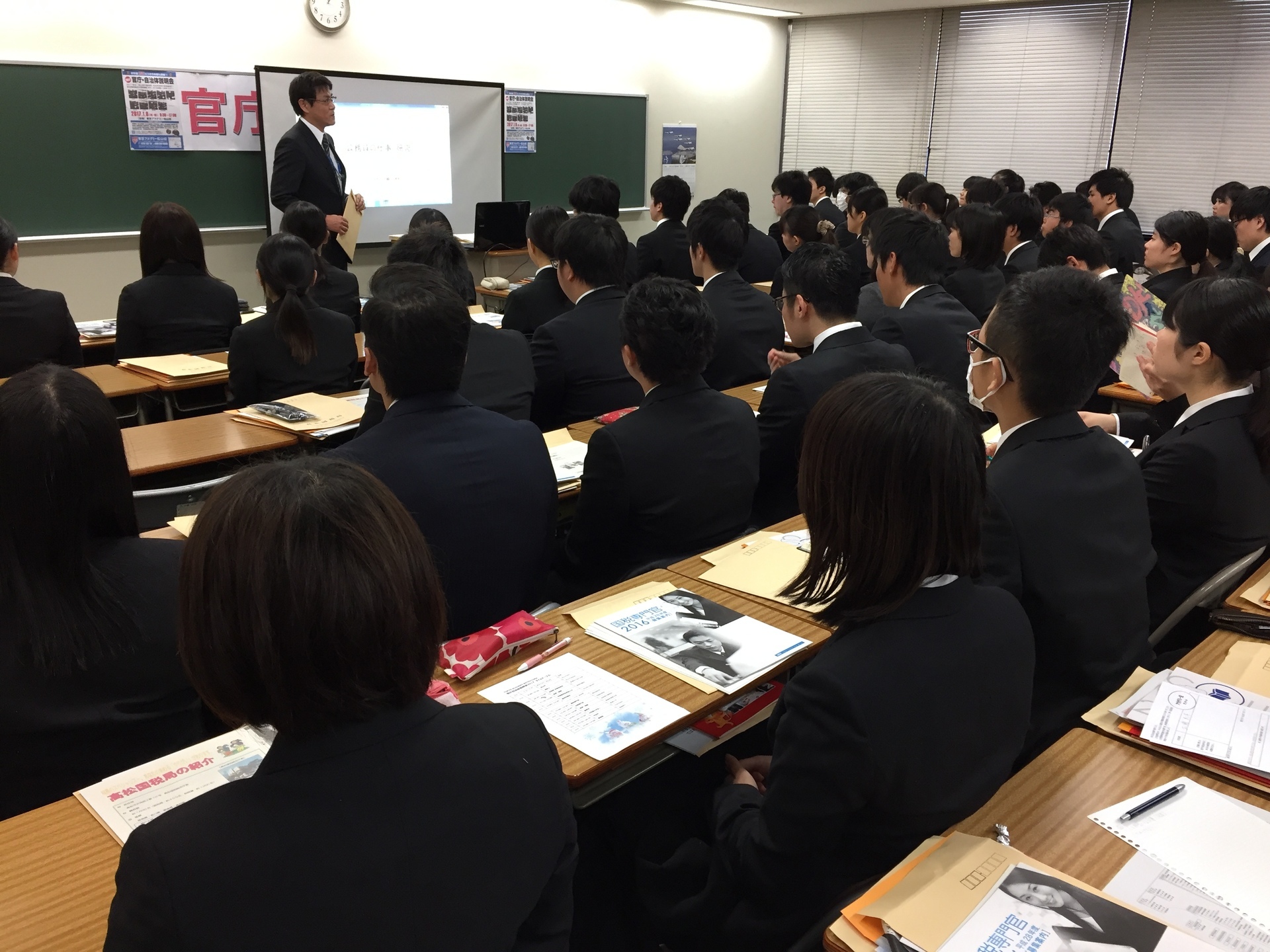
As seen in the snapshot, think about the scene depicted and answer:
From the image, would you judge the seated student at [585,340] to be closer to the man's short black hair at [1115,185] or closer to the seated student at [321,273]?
the seated student at [321,273]

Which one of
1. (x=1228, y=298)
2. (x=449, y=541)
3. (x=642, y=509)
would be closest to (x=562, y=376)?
(x=642, y=509)

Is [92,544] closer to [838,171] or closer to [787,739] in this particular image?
[787,739]

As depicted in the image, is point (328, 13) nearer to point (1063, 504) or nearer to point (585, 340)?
point (585, 340)

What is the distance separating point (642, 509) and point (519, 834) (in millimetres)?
1426

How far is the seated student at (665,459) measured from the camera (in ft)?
7.58

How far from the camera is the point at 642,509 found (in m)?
2.34

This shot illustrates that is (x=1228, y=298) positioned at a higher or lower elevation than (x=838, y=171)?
lower

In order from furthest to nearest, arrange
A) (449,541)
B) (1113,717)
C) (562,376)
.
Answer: (562,376) < (449,541) < (1113,717)

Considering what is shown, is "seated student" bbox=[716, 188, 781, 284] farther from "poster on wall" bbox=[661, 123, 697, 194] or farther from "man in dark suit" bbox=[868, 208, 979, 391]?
"man in dark suit" bbox=[868, 208, 979, 391]

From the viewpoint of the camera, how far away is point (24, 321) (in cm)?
361

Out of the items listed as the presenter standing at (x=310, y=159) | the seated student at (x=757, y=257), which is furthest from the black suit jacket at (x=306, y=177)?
the seated student at (x=757, y=257)

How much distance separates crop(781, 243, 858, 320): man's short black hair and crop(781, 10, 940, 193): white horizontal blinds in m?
7.20

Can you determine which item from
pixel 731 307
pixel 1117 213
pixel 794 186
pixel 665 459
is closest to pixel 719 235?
pixel 731 307

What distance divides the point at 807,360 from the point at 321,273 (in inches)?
97.6
